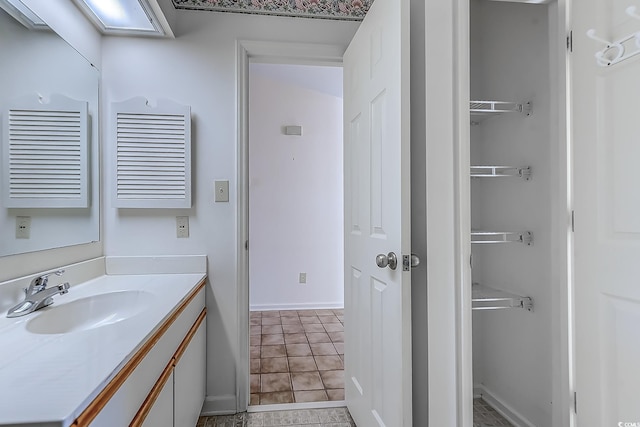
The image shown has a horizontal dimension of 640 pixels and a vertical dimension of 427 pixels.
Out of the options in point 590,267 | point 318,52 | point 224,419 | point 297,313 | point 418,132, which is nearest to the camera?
point 590,267

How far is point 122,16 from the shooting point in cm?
176

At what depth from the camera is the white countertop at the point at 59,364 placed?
2.01ft

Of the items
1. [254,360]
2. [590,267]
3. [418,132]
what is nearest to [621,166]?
[590,267]

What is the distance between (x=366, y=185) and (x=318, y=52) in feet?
3.13

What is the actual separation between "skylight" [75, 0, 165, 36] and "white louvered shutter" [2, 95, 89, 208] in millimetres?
438

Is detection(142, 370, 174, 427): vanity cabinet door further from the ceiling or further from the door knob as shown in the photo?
the ceiling

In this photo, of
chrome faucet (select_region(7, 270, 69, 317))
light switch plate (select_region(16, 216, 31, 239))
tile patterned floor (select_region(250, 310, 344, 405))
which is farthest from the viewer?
tile patterned floor (select_region(250, 310, 344, 405))

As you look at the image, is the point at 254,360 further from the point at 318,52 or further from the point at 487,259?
the point at 318,52

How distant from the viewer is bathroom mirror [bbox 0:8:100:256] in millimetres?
1204

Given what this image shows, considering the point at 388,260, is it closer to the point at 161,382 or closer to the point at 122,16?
the point at 161,382

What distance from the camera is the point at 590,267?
112 cm

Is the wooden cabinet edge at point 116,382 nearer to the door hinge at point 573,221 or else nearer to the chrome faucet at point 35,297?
the chrome faucet at point 35,297

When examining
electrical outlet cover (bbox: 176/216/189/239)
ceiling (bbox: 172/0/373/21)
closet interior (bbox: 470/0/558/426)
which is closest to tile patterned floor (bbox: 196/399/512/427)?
closet interior (bbox: 470/0/558/426)

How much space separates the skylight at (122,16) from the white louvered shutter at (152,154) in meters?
0.36
